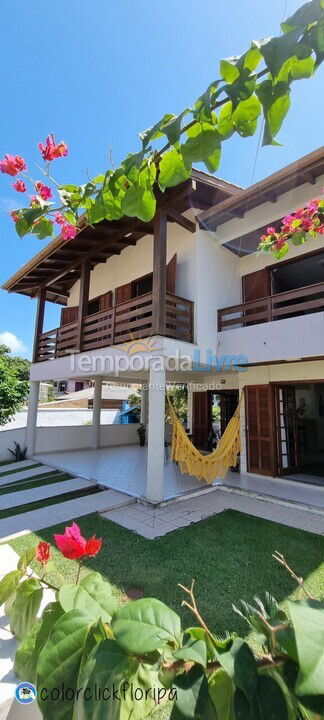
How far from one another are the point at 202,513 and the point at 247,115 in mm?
5784

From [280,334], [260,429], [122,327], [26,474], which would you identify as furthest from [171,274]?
[26,474]

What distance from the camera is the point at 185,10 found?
279cm

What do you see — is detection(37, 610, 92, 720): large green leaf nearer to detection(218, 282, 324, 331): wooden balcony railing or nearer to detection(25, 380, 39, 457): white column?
detection(218, 282, 324, 331): wooden balcony railing

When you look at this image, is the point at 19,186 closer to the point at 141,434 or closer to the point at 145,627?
the point at 145,627

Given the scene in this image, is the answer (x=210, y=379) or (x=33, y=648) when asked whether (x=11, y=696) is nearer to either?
(x=33, y=648)

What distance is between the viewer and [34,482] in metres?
7.57

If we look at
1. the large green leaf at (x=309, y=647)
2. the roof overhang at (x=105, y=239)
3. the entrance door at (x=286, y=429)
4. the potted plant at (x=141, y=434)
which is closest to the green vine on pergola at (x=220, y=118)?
the large green leaf at (x=309, y=647)

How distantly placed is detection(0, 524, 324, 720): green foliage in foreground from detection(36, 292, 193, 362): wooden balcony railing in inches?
225

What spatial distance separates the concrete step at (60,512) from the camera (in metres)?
4.93

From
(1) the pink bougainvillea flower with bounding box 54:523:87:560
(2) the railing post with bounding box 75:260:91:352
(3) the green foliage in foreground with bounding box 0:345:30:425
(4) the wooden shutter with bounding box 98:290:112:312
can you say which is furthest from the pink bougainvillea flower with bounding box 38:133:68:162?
(3) the green foliage in foreground with bounding box 0:345:30:425

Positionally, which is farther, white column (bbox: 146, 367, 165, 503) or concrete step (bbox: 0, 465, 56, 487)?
concrete step (bbox: 0, 465, 56, 487)

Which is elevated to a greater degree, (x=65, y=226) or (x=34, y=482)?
(x=65, y=226)

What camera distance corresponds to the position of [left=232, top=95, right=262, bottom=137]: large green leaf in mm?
814

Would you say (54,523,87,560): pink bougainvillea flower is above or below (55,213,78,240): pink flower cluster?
below
